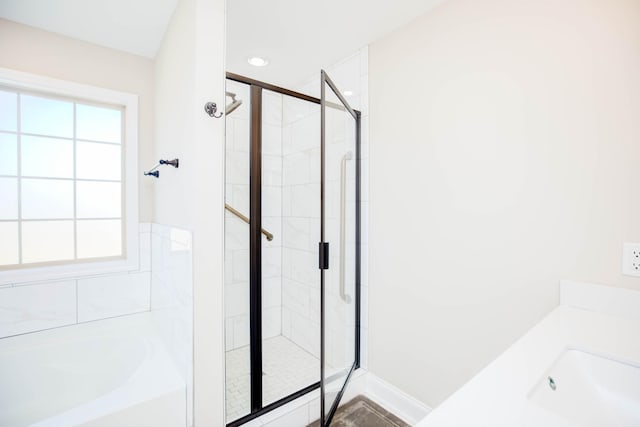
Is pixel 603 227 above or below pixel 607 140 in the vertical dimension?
below

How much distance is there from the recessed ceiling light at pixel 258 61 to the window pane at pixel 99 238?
1573mm

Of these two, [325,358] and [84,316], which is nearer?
[325,358]

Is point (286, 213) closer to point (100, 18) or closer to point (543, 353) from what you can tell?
point (100, 18)

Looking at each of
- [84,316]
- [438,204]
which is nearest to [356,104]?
[438,204]

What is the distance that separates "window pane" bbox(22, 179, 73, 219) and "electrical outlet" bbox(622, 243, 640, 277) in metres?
3.00

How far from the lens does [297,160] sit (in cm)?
254

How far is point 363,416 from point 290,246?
1399 millimetres

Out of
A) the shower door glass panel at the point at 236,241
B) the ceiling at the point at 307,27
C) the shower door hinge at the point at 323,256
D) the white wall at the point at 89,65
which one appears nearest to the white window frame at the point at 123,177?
the white wall at the point at 89,65

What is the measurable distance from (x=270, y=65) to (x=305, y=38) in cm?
47

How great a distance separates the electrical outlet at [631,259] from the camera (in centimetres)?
105

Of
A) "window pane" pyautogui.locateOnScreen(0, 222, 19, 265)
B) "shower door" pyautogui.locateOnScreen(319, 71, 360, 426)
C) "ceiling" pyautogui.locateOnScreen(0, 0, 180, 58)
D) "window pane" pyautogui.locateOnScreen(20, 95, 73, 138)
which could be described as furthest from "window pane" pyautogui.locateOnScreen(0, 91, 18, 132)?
"shower door" pyautogui.locateOnScreen(319, 71, 360, 426)

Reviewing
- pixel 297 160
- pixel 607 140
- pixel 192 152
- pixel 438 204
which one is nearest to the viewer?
pixel 607 140

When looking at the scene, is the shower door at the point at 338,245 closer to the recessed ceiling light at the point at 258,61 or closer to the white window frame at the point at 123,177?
the recessed ceiling light at the point at 258,61

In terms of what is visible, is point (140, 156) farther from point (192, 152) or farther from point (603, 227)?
point (603, 227)
